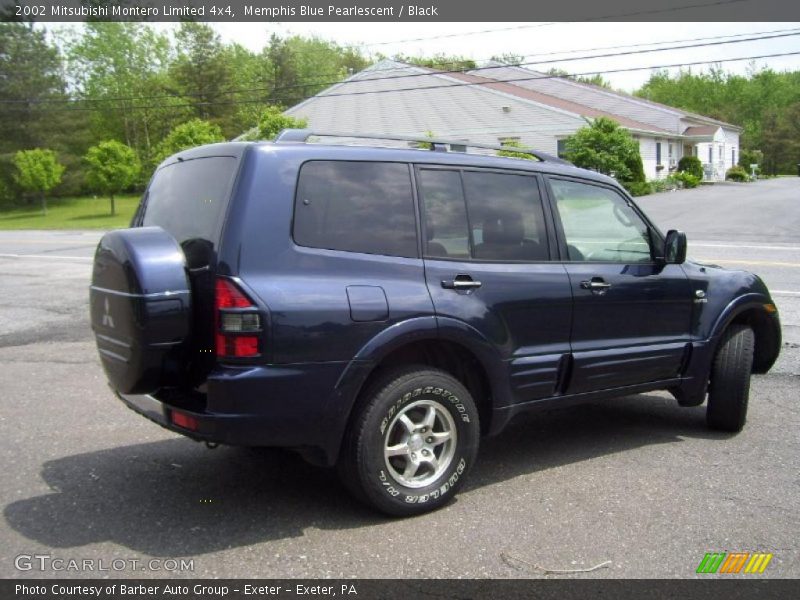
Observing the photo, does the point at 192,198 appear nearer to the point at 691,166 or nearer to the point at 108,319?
the point at 108,319

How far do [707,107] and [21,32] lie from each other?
8323 centimetres

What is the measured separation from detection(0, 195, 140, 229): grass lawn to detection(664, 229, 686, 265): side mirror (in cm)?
3767

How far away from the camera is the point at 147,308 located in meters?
3.58

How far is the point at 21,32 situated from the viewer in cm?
5925

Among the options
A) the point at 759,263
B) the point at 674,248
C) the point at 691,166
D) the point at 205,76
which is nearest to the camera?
the point at 674,248

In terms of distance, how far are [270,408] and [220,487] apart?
1.17 meters

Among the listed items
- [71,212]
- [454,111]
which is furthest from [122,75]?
[454,111]

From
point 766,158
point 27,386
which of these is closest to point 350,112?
point 27,386

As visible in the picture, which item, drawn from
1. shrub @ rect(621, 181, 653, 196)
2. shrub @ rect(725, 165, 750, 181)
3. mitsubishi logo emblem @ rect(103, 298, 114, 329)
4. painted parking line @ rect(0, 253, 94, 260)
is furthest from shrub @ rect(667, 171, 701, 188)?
mitsubishi logo emblem @ rect(103, 298, 114, 329)

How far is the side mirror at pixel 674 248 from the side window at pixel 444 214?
1.60 meters

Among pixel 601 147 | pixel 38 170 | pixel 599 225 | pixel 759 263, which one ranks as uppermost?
pixel 38 170

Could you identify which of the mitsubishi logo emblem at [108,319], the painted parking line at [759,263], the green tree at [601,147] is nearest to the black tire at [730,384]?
the mitsubishi logo emblem at [108,319]

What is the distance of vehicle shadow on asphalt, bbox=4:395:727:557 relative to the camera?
3852 millimetres
